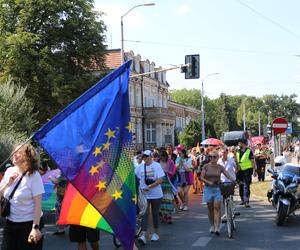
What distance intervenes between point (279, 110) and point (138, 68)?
3741 inches

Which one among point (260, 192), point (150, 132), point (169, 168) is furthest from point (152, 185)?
point (150, 132)

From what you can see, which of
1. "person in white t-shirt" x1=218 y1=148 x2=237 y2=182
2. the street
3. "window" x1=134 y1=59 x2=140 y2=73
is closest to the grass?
the street

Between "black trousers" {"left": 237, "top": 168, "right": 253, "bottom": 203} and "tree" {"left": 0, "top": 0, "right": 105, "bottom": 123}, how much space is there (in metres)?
21.9

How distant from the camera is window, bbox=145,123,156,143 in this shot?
2940 inches

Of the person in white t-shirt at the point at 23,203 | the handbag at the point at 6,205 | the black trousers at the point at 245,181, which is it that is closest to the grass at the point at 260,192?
→ the black trousers at the point at 245,181

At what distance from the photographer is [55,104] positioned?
36406 millimetres

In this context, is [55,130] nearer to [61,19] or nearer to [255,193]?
[255,193]

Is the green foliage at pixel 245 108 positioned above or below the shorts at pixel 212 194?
above

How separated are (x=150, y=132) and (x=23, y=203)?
6953 cm

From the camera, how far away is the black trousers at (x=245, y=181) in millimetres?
14562

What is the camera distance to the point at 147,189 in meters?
9.50

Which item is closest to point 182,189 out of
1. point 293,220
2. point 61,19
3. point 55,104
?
point 293,220

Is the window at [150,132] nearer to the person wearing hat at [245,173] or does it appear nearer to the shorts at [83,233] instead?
the person wearing hat at [245,173]

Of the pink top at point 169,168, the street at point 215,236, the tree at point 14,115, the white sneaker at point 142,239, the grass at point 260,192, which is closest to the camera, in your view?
the street at point 215,236
